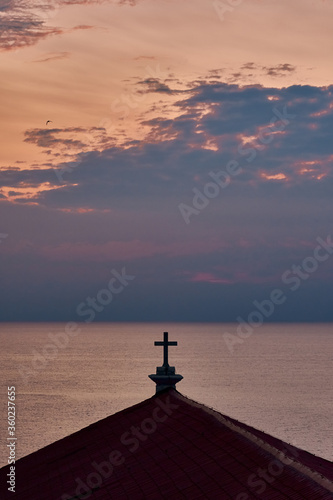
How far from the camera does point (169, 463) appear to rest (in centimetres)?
1652

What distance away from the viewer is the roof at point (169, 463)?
13836mm

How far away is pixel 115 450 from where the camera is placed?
61.9ft

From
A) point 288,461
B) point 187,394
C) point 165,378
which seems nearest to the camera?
point 288,461

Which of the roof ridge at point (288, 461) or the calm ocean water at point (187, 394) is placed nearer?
the roof ridge at point (288, 461)

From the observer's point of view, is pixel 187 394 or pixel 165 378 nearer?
pixel 165 378

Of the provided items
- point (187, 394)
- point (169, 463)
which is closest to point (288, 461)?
point (169, 463)

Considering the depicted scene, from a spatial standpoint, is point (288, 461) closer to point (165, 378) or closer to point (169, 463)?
point (169, 463)

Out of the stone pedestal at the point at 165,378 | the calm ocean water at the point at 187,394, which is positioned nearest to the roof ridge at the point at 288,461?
the stone pedestal at the point at 165,378

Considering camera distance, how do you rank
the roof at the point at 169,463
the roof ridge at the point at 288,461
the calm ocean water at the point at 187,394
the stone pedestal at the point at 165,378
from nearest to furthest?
the roof ridge at the point at 288,461
the roof at the point at 169,463
the stone pedestal at the point at 165,378
the calm ocean water at the point at 187,394

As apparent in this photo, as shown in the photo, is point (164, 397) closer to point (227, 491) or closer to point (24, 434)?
point (227, 491)

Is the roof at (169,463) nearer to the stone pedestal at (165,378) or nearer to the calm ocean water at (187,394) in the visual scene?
the stone pedestal at (165,378)

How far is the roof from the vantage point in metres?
13.8

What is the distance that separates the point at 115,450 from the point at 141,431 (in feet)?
3.03

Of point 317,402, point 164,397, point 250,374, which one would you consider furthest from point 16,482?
point 250,374
